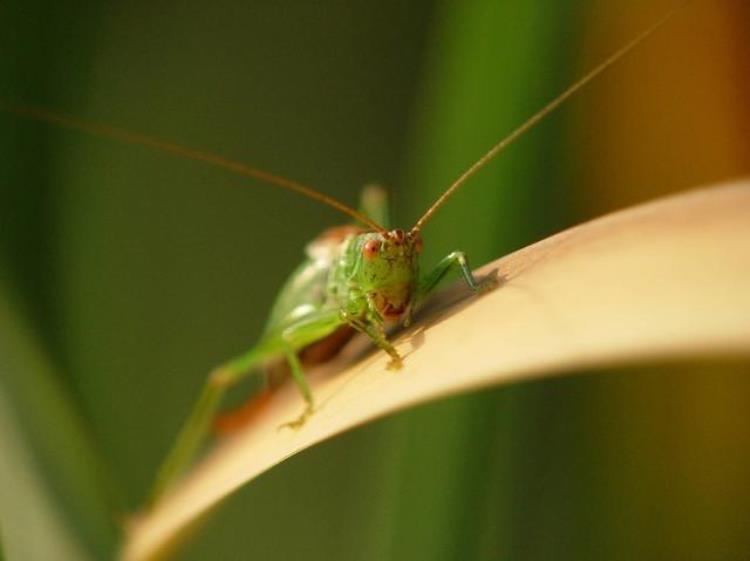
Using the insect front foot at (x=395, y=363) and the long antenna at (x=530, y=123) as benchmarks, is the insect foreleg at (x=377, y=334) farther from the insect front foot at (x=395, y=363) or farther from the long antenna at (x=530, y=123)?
the long antenna at (x=530, y=123)

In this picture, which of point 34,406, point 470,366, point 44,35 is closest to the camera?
point 470,366

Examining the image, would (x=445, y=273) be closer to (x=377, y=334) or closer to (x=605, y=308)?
(x=377, y=334)

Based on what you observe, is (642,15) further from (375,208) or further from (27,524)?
(27,524)

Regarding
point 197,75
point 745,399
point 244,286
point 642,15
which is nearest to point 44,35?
point 197,75

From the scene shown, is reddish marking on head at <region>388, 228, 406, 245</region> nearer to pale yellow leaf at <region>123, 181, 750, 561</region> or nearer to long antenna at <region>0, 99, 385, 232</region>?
long antenna at <region>0, 99, 385, 232</region>

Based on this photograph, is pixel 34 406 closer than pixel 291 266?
Yes

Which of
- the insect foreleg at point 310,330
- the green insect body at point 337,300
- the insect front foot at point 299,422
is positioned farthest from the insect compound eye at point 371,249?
the insect front foot at point 299,422

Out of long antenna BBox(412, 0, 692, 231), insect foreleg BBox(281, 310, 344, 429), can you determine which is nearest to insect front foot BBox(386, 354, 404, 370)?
long antenna BBox(412, 0, 692, 231)
